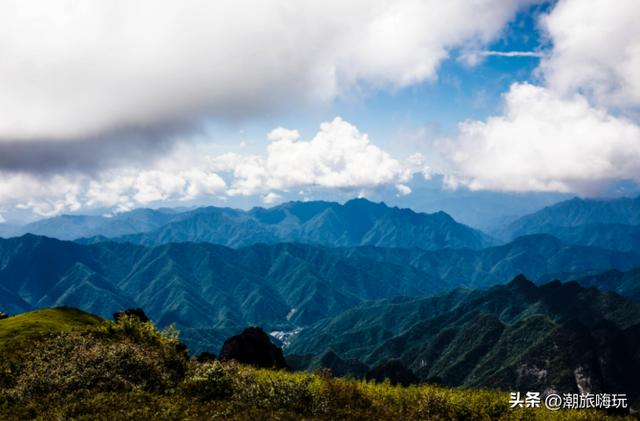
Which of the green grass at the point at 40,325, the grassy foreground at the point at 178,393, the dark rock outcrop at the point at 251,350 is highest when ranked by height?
the green grass at the point at 40,325

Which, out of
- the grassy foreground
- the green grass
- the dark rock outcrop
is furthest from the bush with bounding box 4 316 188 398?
the dark rock outcrop

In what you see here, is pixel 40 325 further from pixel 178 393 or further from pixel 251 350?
pixel 251 350

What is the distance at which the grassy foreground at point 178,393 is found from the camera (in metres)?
35.5

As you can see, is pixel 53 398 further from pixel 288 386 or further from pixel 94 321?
pixel 94 321

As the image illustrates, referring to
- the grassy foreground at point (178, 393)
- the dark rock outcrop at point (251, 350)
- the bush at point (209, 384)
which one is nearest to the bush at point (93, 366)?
the grassy foreground at point (178, 393)

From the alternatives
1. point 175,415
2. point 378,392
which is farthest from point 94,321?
point 378,392

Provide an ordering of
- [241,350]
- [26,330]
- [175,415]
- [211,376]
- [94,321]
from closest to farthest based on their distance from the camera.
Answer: [175,415]
[211,376]
[26,330]
[94,321]
[241,350]

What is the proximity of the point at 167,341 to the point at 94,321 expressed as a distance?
50.4 feet

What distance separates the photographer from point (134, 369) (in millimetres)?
41562

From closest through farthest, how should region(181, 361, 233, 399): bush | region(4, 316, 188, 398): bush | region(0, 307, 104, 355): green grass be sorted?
region(4, 316, 188, 398): bush
region(181, 361, 233, 399): bush
region(0, 307, 104, 355): green grass

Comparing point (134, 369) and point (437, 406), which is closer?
point (437, 406)

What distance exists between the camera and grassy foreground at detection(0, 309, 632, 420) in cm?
3547

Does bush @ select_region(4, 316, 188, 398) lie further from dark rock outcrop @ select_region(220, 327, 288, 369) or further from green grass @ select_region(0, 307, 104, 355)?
dark rock outcrop @ select_region(220, 327, 288, 369)

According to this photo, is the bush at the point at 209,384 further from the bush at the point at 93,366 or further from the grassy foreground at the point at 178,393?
the bush at the point at 93,366
